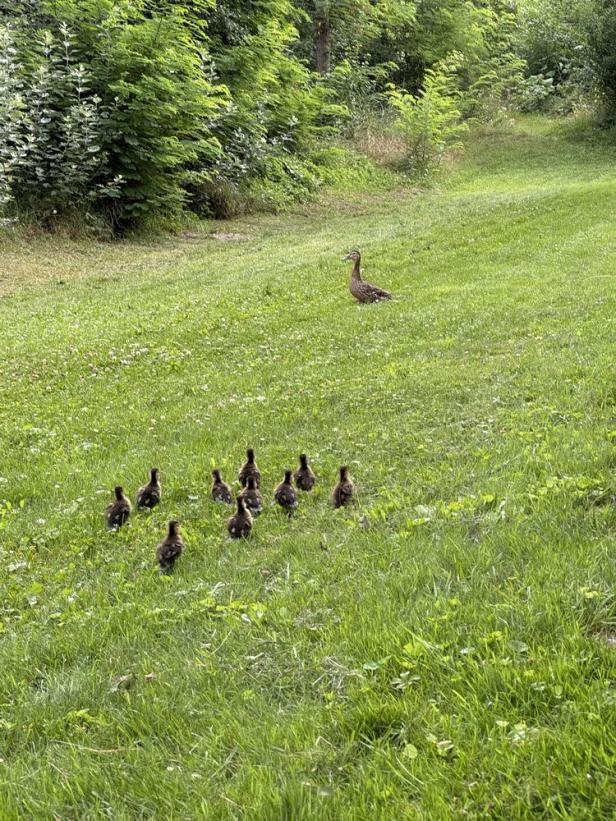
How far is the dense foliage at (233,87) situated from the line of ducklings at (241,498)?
1605 centimetres

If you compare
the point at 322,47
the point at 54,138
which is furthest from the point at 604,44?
the point at 54,138

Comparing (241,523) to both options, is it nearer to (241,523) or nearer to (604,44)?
(241,523)

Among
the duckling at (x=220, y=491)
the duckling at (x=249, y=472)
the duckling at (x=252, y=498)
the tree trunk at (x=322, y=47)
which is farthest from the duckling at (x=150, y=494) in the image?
the tree trunk at (x=322, y=47)

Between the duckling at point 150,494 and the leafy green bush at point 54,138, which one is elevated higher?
the leafy green bush at point 54,138

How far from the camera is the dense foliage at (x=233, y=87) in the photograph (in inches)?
849

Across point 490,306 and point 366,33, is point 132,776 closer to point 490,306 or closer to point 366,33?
point 490,306

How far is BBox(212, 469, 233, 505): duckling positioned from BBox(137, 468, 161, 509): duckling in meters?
0.54

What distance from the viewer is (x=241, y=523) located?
18.5 feet

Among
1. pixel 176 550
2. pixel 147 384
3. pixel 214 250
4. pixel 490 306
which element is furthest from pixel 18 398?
pixel 214 250

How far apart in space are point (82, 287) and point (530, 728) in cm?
1711

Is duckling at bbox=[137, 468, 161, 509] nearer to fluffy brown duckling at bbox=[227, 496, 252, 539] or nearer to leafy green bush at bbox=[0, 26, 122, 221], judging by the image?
fluffy brown duckling at bbox=[227, 496, 252, 539]

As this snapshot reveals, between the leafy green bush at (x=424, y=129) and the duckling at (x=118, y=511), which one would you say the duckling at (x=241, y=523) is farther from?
the leafy green bush at (x=424, y=129)

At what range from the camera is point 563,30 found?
4075 centimetres

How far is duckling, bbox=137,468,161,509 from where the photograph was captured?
649 centimetres
